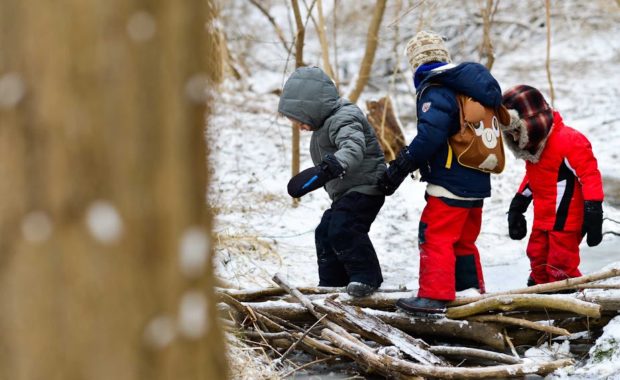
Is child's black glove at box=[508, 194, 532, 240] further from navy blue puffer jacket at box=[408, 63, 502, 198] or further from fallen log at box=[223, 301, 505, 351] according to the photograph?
fallen log at box=[223, 301, 505, 351]

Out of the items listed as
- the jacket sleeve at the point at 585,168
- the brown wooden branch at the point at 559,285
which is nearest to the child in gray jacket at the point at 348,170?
the brown wooden branch at the point at 559,285

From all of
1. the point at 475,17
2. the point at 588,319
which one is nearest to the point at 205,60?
the point at 588,319

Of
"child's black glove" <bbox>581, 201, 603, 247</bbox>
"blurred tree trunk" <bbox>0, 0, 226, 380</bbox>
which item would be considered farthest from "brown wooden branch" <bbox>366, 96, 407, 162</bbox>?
"blurred tree trunk" <bbox>0, 0, 226, 380</bbox>

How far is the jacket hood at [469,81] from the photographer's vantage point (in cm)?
422

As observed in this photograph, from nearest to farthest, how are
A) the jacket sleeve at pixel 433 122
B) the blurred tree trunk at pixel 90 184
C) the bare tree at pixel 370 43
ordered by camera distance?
1. the blurred tree trunk at pixel 90 184
2. the jacket sleeve at pixel 433 122
3. the bare tree at pixel 370 43

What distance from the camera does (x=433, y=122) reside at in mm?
4219

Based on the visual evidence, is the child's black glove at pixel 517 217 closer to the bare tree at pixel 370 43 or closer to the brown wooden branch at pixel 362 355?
the brown wooden branch at pixel 362 355

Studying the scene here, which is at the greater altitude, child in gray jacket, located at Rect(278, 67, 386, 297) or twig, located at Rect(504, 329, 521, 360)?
child in gray jacket, located at Rect(278, 67, 386, 297)

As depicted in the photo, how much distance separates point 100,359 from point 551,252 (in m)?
4.18

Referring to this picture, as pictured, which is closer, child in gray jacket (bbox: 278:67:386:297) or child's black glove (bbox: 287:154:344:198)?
child's black glove (bbox: 287:154:344:198)

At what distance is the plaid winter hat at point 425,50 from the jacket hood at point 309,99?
20.1 inches

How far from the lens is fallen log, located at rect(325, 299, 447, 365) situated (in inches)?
151

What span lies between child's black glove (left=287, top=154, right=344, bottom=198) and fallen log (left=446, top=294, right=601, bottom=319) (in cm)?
98

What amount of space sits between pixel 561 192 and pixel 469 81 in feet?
3.43
